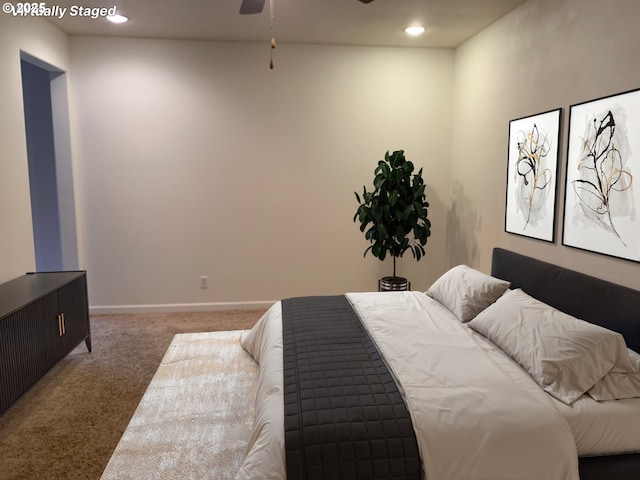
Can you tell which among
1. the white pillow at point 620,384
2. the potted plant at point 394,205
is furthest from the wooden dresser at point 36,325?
the white pillow at point 620,384

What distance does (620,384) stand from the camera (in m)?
2.12

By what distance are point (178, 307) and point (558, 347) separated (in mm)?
3824

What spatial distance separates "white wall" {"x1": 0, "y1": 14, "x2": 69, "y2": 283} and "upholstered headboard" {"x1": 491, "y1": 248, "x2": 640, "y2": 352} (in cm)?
369

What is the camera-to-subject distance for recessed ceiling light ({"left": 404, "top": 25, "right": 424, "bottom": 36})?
166 inches

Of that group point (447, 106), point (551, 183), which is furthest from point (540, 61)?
point (447, 106)

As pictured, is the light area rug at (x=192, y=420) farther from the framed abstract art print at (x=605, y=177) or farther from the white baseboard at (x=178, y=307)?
the framed abstract art print at (x=605, y=177)

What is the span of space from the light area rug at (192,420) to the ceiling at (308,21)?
2.67 m

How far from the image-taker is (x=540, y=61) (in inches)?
131

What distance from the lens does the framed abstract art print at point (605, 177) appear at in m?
2.46

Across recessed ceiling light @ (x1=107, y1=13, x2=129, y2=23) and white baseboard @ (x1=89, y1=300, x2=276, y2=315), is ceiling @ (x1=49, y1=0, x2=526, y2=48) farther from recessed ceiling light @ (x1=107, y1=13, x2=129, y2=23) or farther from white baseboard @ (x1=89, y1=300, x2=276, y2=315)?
white baseboard @ (x1=89, y1=300, x2=276, y2=315)

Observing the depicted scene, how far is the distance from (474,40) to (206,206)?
3.08 m

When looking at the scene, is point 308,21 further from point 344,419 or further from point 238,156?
point 344,419

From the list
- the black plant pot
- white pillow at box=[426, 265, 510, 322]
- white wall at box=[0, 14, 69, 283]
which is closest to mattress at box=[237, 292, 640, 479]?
white pillow at box=[426, 265, 510, 322]

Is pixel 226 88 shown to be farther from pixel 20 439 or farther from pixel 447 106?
pixel 20 439
